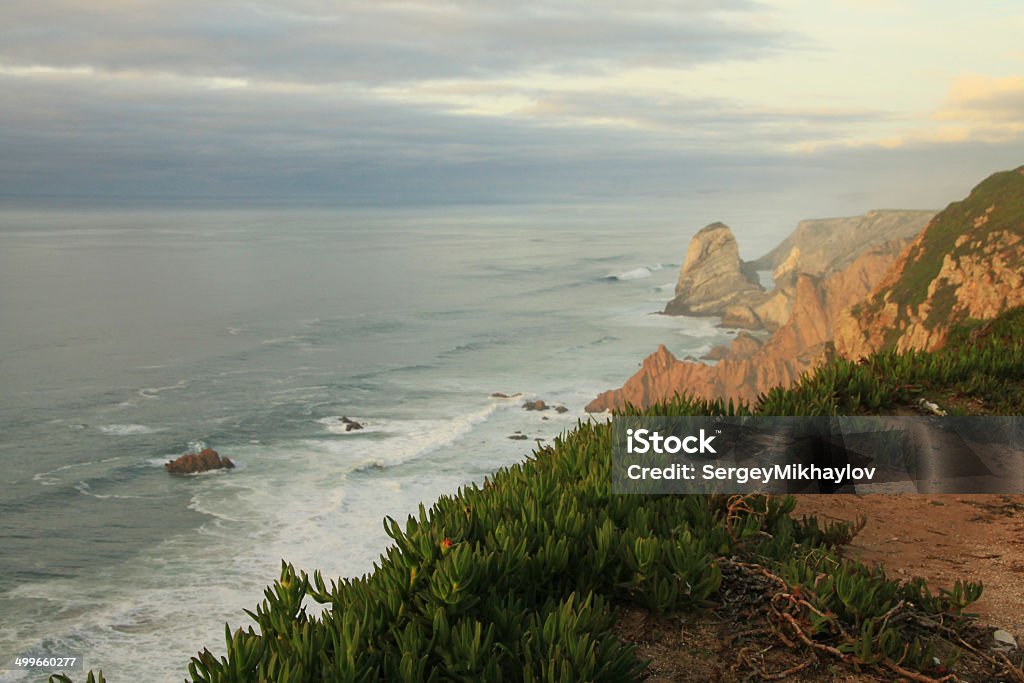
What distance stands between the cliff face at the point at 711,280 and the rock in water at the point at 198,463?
112372mm

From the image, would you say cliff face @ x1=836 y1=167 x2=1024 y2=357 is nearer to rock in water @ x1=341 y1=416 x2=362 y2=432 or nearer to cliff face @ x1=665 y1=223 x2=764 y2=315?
rock in water @ x1=341 y1=416 x2=362 y2=432

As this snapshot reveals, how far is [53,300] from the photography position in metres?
167

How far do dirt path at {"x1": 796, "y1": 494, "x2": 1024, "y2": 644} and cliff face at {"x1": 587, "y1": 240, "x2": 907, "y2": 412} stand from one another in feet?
219

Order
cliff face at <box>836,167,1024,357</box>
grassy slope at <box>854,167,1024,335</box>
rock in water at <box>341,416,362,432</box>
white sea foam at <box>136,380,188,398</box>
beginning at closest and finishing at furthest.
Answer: cliff face at <box>836,167,1024,357</box> → grassy slope at <box>854,167,1024,335</box> → rock in water at <box>341,416,362,432</box> → white sea foam at <box>136,380,188,398</box>

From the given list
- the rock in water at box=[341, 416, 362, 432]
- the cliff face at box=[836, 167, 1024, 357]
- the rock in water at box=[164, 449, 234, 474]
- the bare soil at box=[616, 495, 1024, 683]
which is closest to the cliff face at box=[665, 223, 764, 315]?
the cliff face at box=[836, 167, 1024, 357]

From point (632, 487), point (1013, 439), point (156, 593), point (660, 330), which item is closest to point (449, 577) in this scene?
point (632, 487)

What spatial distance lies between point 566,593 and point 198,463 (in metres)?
65.6

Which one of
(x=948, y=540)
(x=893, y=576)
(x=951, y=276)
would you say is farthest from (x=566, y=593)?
(x=951, y=276)

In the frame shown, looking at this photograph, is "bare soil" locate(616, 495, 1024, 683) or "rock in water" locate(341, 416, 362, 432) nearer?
"bare soil" locate(616, 495, 1024, 683)

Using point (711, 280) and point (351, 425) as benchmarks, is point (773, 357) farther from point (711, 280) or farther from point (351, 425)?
point (711, 280)

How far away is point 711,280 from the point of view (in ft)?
560

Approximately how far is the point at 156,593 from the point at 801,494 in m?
44.8

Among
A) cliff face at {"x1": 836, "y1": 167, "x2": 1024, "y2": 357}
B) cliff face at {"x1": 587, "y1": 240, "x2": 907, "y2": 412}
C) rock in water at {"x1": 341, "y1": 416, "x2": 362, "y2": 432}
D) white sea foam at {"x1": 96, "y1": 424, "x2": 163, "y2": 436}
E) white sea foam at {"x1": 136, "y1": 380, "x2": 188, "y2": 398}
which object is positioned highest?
cliff face at {"x1": 836, "y1": 167, "x2": 1024, "y2": 357}

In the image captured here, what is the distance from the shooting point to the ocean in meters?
45.7
